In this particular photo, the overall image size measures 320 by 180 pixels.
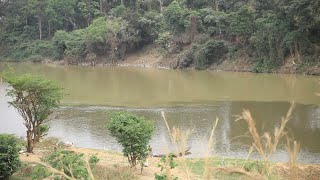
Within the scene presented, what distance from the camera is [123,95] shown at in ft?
88.2

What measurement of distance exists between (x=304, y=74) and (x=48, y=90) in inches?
958

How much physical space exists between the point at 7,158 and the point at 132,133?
2926 millimetres

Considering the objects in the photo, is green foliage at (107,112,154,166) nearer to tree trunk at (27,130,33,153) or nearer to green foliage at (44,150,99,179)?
green foliage at (44,150,99,179)

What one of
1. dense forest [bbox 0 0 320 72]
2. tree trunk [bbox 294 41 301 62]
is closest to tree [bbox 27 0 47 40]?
dense forest [bbox 0 0 320 72]

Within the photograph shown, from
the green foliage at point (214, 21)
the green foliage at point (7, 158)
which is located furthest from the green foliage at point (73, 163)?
the green foliage at point (214, 21)

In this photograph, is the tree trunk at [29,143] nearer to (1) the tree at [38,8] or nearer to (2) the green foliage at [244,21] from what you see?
(2) the green foliage at [244,21]

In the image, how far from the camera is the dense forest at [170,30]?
111ft

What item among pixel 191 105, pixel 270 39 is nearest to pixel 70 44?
pixel 270 39

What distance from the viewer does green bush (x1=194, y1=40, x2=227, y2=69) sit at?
129ft

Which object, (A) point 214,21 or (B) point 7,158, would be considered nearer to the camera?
(B) point 7,158

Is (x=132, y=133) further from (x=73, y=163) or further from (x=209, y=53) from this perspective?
(x=209, y=53)

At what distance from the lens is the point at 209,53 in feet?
129

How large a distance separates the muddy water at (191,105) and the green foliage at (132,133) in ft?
4.48

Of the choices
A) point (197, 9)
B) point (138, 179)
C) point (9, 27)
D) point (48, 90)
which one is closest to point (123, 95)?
point (48, 90)
